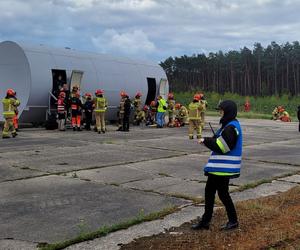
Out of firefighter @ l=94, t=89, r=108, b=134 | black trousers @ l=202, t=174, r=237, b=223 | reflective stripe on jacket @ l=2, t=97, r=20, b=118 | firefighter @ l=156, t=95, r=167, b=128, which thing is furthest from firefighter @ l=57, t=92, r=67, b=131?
black trousers @ l=202, t=174, r=237, b=223

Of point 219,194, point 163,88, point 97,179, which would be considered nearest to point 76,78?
point 163,88

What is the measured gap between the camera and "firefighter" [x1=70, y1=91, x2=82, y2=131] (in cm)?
1948

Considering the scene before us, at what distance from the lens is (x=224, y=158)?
18.4 feet

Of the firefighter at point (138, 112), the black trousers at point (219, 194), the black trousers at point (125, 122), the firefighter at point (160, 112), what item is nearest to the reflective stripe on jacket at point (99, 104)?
the black trousers at point (125, 122)

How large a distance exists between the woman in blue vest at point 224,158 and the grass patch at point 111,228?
76cm

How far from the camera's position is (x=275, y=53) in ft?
313

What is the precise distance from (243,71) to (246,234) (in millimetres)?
91207

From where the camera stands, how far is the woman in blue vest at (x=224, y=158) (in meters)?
5.48

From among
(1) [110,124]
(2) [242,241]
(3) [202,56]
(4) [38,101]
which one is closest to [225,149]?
(2) [242,241]

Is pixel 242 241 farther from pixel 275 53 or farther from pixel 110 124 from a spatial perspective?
pixel 275 53

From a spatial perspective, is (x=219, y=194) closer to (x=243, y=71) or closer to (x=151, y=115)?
(x=151, y=115)

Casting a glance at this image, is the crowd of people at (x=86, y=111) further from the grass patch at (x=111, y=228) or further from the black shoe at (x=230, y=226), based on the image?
the black shoe at (x=230, y=226)

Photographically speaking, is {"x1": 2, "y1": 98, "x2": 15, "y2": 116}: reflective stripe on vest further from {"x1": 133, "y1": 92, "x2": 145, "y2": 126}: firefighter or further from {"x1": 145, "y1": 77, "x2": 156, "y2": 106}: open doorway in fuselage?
{"x1": 145, "y1": 77, "x2": 156, "y2": 106}: open doorway in fuselage

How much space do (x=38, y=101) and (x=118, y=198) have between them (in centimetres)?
1343
